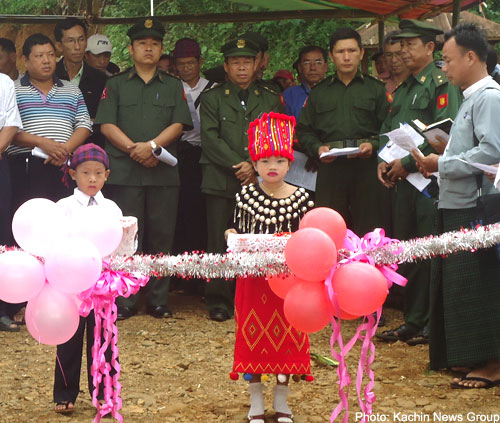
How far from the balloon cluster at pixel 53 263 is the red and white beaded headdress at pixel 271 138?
3.80ft

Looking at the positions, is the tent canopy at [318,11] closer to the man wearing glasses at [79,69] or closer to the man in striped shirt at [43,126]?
the man wearing glasses at [79,69]

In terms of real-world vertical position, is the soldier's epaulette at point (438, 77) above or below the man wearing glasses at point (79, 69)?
below

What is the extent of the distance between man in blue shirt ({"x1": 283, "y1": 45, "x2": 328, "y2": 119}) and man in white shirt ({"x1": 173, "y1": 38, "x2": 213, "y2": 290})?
834 millimetres

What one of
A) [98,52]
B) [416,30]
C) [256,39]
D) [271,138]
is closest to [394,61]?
[256,39]

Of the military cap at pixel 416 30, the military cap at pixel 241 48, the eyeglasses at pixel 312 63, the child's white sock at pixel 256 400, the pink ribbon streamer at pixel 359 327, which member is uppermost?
the eyeglasses at pixel 312 63

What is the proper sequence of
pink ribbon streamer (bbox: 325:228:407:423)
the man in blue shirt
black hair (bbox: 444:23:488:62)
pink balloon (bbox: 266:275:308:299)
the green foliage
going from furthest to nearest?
the green foliage, the man in blue shirt, black hair (bbox: 444:23:488:62), pink balloon (bbox: 266:275:308:299), pink ribbon streamer (bbox: 325:228:407:423)

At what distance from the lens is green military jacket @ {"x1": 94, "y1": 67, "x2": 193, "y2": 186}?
713cm

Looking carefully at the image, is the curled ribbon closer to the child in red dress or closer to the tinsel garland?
the tinsel garland

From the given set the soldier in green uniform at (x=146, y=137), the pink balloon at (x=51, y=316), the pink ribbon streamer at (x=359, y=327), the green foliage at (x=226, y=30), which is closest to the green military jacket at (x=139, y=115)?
the soldier in green uniform at (x=146, y=137)

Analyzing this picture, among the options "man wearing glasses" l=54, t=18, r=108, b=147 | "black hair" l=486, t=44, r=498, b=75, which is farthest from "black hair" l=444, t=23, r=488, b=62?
"man wearing glasses" l=54, t=18, r=108, b=147

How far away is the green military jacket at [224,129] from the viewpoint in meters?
7.17

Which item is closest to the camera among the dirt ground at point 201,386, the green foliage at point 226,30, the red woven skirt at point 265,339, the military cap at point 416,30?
the red woven skirt at point 265,339

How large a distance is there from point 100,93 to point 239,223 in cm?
353

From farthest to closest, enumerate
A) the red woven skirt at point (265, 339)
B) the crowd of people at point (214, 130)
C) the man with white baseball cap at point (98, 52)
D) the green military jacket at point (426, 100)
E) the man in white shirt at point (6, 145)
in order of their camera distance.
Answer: the man with white baseball cap at point (98, 52)
the man in white shirt at point (6, 145)
the crowd of people at point (214, 130)
the green military jacket at point (426, 100)
the red woven skirt at point (265, 339)
